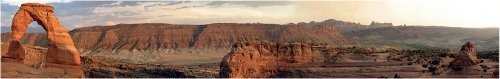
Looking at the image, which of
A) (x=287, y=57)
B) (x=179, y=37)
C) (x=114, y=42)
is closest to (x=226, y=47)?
(x=179, y=37)

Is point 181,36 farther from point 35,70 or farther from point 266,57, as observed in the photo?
point 35,70

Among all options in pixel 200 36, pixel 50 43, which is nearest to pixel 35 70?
pixel 50 43

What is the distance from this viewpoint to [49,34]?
36.2 m

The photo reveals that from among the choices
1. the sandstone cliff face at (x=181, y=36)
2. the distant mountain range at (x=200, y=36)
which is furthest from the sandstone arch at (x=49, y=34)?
the distant mountain range at (x=200, y=36)

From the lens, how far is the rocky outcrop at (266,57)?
36438mm

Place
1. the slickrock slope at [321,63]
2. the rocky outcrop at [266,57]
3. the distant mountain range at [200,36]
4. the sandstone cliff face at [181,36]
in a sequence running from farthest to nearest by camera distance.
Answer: the sandstone cliff face at [181,36]
the distant mountain range at [200,36]
the rocky outcrop at [266,57]
the slickrock slope at [321,63]

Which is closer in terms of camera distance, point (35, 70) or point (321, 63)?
point (35, 70)

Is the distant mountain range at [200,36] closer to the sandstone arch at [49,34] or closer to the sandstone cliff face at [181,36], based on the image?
the sandstone cliff face at [181,36]

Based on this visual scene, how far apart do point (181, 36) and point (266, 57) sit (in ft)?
407

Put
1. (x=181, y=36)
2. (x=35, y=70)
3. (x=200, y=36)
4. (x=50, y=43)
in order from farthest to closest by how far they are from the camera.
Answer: (x=181, y=36), (x=200, y=36), (x=50, y=43), (x=35, y=70)

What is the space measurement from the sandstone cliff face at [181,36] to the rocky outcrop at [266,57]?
113m

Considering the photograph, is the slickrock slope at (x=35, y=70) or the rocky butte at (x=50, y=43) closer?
the slickrock slope at (x=35, y=70)

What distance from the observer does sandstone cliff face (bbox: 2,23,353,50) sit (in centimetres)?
15350

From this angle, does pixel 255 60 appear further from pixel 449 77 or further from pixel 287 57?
pixel 449 77
